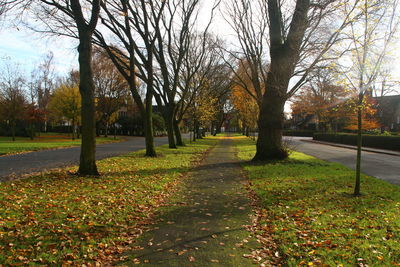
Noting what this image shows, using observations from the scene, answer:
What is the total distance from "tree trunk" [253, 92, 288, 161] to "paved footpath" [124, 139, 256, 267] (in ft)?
23.1

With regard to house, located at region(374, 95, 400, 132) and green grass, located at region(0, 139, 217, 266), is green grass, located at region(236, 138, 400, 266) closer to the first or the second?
green grass, located at region(0, 139, 217, 266)

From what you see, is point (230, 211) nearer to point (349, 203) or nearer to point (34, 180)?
point (349, 203)

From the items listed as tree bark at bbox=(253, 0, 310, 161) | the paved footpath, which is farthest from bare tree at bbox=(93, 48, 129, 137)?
the paved footpath

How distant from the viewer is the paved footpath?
12.9 ft

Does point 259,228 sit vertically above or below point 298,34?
below

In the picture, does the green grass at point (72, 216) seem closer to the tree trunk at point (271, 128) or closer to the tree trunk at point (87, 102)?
the tree trunk at point (87, 102)

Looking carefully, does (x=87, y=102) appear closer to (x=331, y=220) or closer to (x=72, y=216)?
(x=72, y=216)

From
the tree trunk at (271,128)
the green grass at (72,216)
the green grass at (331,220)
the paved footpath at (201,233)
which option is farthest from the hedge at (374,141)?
the green grass at (72,216)

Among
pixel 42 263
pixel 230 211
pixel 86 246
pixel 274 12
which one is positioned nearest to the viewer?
pixel 42 263

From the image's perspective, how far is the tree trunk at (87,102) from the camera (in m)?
9.47

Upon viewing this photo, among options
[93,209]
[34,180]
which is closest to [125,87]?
[34,180]

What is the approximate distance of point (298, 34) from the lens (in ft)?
44.1

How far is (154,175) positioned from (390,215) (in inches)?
296

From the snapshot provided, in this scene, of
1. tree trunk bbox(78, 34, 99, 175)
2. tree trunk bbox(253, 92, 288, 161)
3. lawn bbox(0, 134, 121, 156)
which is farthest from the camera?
lawn bbox(0, 134, 121, 156)
